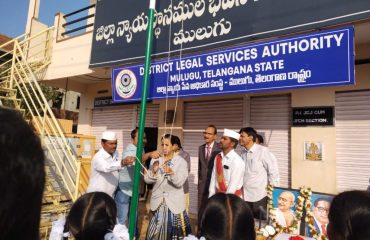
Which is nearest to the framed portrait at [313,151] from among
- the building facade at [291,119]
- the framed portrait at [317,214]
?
the building facade at [291,119]

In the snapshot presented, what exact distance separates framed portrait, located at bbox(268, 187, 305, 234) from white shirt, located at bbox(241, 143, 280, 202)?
2.75 ft

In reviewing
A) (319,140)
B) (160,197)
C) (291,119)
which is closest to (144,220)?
(160,197)

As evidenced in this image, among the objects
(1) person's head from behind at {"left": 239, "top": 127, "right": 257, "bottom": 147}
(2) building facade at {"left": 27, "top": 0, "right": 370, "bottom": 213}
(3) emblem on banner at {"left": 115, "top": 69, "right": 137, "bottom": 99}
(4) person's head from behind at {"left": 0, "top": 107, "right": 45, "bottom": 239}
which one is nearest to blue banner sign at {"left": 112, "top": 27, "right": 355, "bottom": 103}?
(3) emblem on banner at {"left": 115, "top": 69, "right": 137, "bottom": 99}

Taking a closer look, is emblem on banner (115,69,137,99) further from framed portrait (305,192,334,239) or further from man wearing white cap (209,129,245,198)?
framed portrait (305,192,334,239)

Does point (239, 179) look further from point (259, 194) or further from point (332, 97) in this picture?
point (332, 97)

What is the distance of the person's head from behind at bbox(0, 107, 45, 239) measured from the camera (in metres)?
0.64

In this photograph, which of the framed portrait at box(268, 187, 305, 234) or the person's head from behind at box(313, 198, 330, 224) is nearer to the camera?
the person's head from behind at box(313, 198, 330, 224)

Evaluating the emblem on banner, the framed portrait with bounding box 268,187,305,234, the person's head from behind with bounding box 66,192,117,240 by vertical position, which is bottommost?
the framed portrait with bounding box 268,187,305,234

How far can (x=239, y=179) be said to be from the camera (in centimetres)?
397

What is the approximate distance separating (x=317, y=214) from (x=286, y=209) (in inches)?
12.7

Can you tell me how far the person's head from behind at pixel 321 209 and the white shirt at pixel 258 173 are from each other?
1.14 metres

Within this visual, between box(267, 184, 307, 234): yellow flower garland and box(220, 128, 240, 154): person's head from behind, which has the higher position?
box(220, 128, 240, 154): person's head from behind

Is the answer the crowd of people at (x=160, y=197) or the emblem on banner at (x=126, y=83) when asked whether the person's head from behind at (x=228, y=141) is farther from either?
the emblem on banner at (x=126, y=83)

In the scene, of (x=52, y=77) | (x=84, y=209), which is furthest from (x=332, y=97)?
(x=52, y=77)
